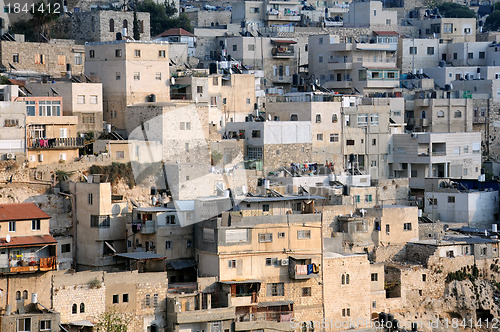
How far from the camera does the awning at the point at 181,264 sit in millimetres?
42000

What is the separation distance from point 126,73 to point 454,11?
141ft

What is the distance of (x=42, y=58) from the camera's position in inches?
2239

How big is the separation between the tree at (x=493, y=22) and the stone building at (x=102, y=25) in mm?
28709

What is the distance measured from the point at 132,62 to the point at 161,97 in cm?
188

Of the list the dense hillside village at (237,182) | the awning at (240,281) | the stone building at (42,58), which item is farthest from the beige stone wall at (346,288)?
the stone building at (42,58)

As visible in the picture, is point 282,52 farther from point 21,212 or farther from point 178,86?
point 21,212

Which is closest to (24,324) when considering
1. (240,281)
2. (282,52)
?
(240,281)

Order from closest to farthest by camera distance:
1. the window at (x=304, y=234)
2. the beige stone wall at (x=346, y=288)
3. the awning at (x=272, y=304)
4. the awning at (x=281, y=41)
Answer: the awning at (x=272, y=304) < the window at (x=304, y=234) < the beige stone wall at (x=346, y=288) < the awning at (x=281, y=41)

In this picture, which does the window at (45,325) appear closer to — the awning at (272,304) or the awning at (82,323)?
the awning at (82,323)

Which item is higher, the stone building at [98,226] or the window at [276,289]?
the stone building at [98,226]

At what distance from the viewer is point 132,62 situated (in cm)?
5066

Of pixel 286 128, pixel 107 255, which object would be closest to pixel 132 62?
pixel 286 128

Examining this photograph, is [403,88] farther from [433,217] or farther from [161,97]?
[161,97]

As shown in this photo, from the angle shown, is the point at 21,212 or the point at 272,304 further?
the point at 272,304
